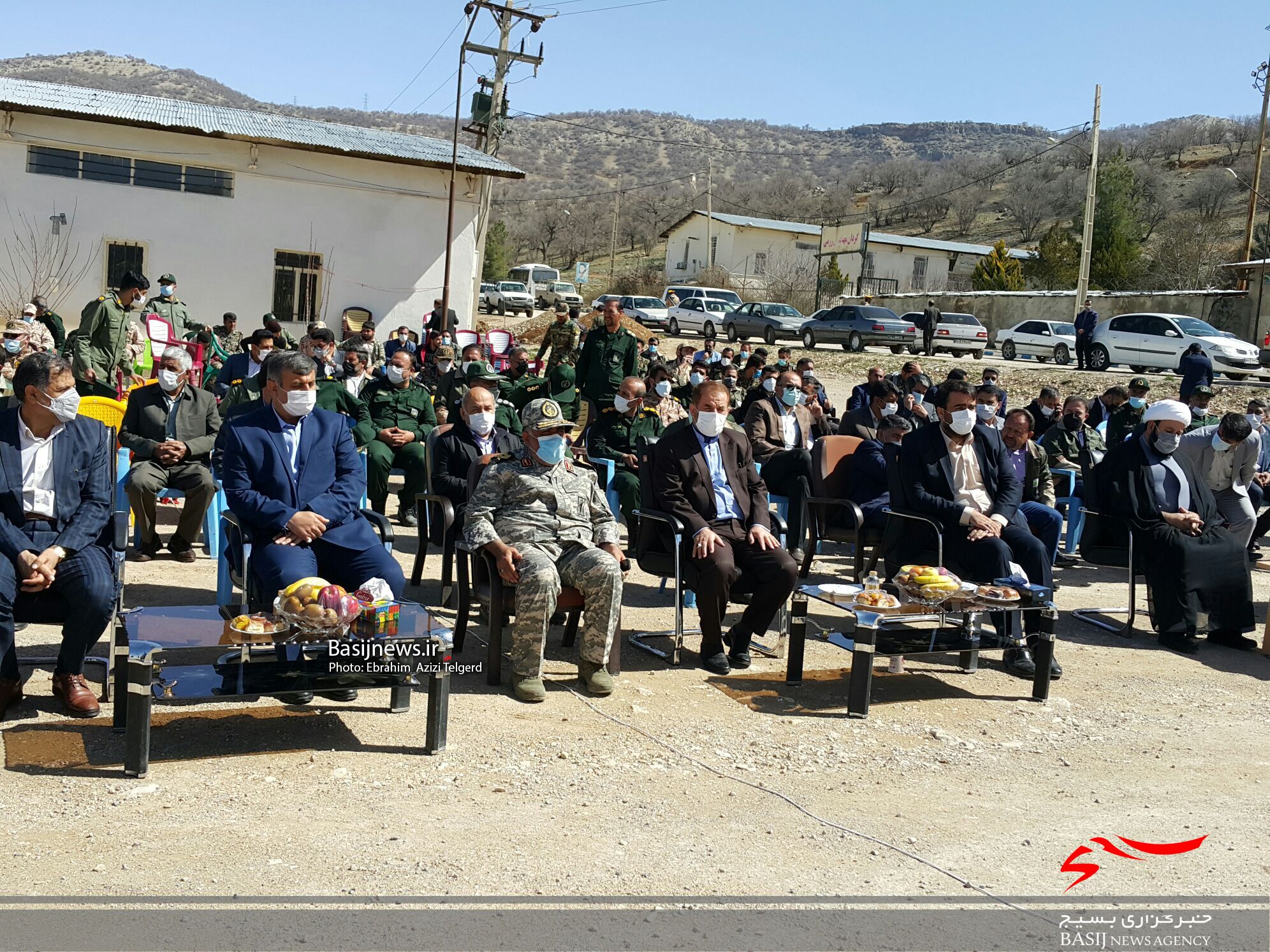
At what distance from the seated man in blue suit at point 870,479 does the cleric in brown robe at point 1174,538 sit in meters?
1.52

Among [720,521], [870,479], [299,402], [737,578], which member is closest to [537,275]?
[870,479]

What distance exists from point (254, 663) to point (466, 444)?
327 cm

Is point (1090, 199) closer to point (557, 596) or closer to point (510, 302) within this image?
point (510, 302)

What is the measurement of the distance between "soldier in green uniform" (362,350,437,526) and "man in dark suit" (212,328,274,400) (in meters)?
1.16

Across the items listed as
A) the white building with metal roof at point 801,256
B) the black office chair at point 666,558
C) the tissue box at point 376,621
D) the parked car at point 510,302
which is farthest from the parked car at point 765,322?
the tissue box at point 376,621

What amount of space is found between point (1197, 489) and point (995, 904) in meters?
5.46

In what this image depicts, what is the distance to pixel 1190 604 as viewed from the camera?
7871 mm

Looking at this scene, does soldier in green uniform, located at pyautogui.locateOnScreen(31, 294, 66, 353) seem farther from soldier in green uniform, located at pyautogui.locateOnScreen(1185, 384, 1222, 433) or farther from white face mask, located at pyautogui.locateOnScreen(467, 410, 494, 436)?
soldier in green uniform, located at pyautogui.locateOnScreen(1185, 384, 1222, 433)

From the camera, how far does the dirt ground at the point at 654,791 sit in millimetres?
3951

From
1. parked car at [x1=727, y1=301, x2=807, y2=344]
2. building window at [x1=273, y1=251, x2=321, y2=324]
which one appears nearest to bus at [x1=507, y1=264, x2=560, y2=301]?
parked car at [x1=727, y1=301, x2=807, y2=344]

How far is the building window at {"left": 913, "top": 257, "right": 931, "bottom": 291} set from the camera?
6369 cm

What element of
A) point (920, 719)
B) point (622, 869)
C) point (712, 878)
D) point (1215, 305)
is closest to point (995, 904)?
point (712, 878)

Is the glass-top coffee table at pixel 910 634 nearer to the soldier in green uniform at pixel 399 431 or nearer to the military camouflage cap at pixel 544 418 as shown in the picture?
the military camouflage cap at pixel 544 418

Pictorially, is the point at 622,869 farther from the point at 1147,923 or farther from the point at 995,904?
the point at 1147,923
